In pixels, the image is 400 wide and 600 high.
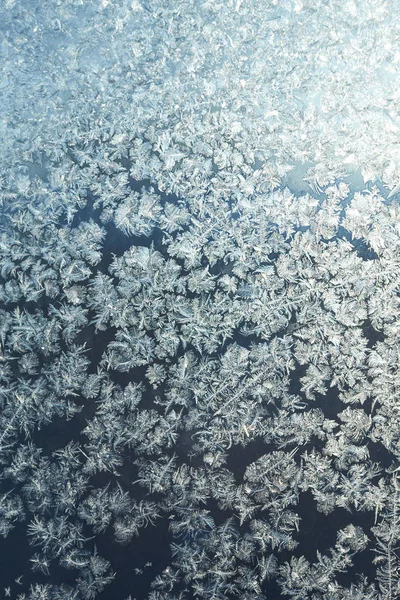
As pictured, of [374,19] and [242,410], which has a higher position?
[374,19]

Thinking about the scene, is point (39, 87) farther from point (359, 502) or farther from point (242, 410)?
point (359, 502)

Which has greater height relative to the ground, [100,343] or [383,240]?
[383,240]

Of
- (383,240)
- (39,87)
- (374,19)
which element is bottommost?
(383,240)

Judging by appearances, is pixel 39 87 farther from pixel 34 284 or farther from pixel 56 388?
pixel 56 388

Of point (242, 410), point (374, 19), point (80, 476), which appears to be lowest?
point (80, 476)

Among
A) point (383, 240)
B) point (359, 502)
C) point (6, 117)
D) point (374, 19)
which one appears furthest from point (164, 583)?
point (374, 19)

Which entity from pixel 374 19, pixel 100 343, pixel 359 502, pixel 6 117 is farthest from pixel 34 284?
pixel 374 19
